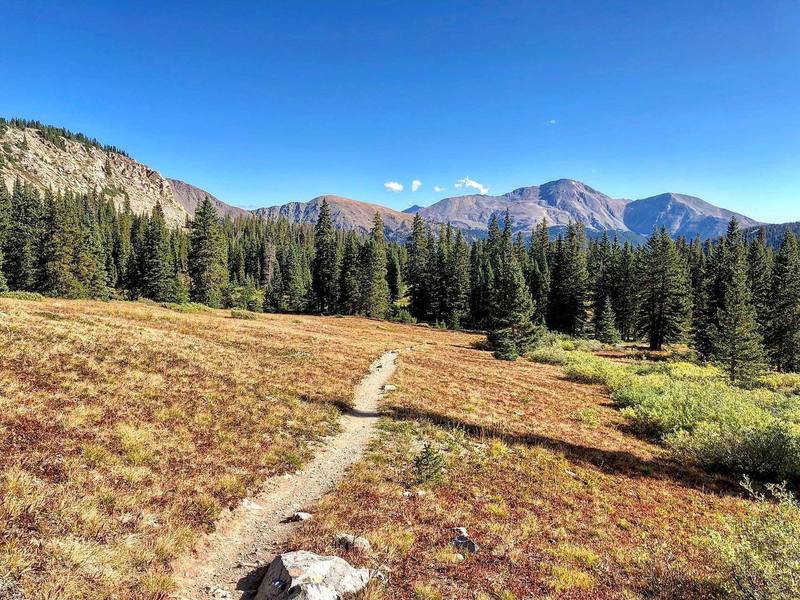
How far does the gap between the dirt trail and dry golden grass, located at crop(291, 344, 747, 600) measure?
655mm

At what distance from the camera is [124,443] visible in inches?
399

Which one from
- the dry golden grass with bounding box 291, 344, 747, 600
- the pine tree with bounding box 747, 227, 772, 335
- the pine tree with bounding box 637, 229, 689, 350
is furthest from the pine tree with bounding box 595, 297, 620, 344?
the dry golden grass with bounding box 291, 344, 747, 600

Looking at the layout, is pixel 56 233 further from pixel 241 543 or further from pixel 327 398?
pixel 241 543

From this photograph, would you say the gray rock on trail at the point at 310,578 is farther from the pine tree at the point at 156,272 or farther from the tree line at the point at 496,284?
the pine tree at the point at 156,272

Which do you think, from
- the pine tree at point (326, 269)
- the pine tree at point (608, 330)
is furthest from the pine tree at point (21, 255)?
the pine tree at point (608, 330)

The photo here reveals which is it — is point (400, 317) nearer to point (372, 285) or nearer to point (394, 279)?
point (372, 285)

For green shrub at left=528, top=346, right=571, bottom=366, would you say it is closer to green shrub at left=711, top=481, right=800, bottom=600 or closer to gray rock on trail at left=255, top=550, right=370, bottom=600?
green shrub at left=711, top=481, right=800, bottom=600

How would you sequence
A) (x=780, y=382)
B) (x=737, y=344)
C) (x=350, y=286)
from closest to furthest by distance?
(x=780, y=382) < (x=737, y=344) < (x=350, y=286)

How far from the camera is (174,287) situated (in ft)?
266

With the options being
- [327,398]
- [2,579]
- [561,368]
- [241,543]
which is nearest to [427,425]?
[327,398]

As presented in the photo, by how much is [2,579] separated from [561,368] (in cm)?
4351

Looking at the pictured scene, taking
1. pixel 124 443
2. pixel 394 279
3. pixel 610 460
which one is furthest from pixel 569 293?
pixel 124 443

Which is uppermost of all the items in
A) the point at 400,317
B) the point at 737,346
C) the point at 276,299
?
the point at 276,299

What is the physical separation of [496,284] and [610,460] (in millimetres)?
70685
